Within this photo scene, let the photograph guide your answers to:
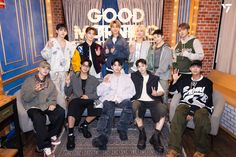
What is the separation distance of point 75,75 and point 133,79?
953mm

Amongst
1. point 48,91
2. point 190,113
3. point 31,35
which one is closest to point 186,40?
point 190,113

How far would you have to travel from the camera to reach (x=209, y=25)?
408 cm

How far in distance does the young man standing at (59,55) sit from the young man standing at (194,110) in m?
1.86

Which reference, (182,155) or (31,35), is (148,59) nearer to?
(182,155)

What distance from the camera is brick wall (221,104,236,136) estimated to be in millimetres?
3141

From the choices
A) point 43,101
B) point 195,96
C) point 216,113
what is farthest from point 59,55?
point 216,113

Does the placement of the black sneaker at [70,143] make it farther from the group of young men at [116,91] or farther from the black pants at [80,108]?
the black pants at [80,108]

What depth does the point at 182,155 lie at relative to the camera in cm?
268

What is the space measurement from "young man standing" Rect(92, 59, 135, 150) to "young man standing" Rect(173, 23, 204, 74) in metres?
1.01

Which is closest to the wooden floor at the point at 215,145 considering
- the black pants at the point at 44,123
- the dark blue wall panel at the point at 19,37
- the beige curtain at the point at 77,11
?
the black pants at the point at 44,123

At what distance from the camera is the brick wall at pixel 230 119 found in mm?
3141

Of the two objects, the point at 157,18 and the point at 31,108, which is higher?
the point at 157,18

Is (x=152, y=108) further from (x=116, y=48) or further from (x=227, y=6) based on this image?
(x=227, y=6)

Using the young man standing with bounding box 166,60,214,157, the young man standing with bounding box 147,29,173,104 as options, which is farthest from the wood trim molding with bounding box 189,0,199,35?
the young man standing with bounding box 166,60,214,157
